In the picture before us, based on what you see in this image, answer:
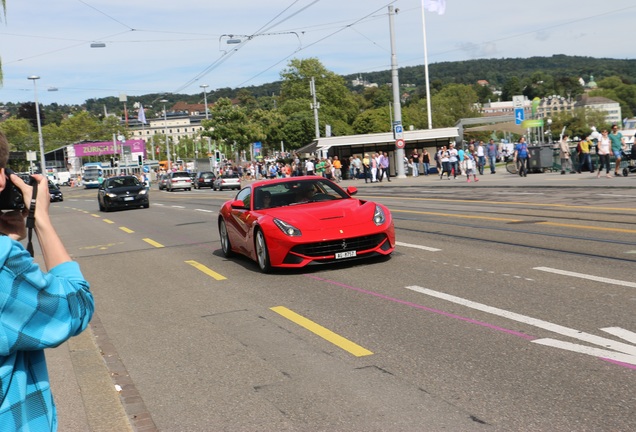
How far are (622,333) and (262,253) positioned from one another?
19.7 feet

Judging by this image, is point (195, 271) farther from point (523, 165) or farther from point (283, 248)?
point (523, 165)

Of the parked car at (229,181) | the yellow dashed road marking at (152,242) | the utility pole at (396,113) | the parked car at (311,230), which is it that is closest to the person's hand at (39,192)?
the parked car at (311,230)

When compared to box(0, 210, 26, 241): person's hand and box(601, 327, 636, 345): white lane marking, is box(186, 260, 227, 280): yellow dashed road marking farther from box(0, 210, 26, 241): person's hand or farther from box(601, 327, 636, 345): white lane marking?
box(0, 210, 26, 241): person's hand

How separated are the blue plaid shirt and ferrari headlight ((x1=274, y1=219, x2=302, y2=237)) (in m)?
8.69

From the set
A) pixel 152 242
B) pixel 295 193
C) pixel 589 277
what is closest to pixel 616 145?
pixel 152 242

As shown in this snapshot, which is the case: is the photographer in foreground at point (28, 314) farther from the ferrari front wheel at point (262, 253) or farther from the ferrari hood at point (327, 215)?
the ferrari front wheel at point (262, 253)

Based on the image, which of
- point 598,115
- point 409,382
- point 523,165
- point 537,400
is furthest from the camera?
point 598,115

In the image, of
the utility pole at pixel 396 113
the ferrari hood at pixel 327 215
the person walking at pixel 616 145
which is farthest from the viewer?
the utility pole at pixel 396 113

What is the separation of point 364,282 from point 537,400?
517cm

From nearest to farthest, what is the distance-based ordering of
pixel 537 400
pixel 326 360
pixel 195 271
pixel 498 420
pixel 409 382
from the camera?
pixel 498 420 < pixel 537 400 < pixel 409 382 < pixel 326 360 < pixel 195 271

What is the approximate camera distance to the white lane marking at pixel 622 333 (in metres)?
6.31

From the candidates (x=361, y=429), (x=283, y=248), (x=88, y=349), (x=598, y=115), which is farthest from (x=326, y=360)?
(x=598, y=115)

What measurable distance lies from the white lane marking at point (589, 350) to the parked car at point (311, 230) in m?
4.91

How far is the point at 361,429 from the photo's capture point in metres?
Result: 4.71
